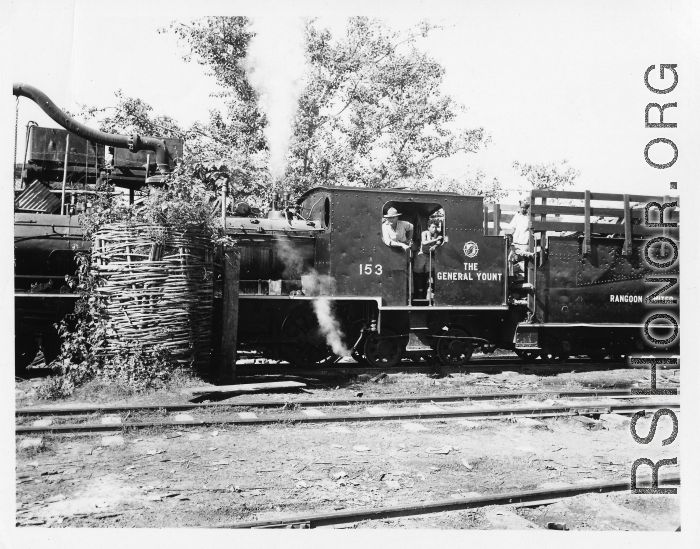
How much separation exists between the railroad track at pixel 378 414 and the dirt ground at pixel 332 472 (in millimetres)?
129

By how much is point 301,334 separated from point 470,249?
315 cm

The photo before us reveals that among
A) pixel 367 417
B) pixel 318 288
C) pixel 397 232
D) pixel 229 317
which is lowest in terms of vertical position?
pixel 367 417

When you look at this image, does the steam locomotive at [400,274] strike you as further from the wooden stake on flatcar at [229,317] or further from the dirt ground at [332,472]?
the dirt ground at [332,472]

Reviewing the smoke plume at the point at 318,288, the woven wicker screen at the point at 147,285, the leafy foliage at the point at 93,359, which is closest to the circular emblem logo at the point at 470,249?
the smoke plume at the point at 318,288

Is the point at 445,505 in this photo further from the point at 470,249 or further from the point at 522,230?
the point at 522,230

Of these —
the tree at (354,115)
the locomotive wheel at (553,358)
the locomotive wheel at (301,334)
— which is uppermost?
the tree at (354,115)

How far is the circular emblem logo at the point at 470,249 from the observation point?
10.3 meters

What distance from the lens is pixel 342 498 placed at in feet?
15.7

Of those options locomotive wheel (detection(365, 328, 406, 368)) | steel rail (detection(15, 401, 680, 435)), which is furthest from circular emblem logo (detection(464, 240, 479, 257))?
steel rail (detection(15, 401, 680, 435))

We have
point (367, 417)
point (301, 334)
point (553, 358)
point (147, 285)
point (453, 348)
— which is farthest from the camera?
point (553, 358)

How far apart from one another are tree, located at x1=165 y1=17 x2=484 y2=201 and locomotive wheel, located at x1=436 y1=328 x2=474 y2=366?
5.12 meters

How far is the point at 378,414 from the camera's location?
7.12 m

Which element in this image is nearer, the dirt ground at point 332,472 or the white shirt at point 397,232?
the dirt ground at point 332,472

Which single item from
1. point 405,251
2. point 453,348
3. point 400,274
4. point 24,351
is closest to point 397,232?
point 405,251
